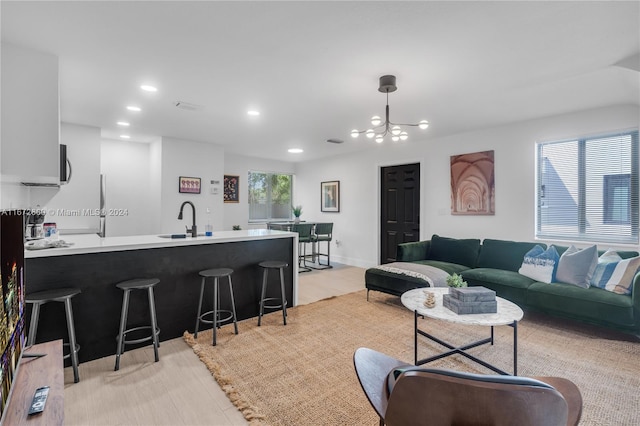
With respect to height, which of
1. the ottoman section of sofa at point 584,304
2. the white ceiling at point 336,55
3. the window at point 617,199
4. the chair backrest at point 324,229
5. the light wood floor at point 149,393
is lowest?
the light wood floor at point 149,393

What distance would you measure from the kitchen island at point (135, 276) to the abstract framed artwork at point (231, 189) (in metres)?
3.62

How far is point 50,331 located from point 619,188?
18.8ft

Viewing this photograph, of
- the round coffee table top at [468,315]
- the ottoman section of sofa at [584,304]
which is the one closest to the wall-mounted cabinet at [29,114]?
the round coffee table top at [468,315]

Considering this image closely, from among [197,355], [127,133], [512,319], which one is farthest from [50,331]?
[127,133]

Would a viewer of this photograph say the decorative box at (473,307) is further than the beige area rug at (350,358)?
Yes

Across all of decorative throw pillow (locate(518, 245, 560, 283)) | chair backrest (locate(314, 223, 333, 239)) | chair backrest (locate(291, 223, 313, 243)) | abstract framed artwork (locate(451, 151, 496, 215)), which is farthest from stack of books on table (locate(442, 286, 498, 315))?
chair backrest (locate(314, 223, 333, 239))

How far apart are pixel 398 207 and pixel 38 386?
5467 millimetres

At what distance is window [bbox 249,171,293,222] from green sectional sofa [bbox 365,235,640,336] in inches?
164

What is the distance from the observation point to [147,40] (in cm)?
223

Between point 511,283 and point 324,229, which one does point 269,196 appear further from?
point 511,283

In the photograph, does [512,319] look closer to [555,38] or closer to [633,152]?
[555,38]

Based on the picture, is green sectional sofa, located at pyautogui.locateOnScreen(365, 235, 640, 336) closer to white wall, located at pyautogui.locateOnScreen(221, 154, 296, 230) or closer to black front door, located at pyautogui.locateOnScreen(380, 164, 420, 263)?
black front door, located at pyautogui.locateOnScreen(380, 164, 420, 263)

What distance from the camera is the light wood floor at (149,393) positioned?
1835 mm

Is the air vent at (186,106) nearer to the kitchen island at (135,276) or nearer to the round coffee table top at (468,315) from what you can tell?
the kitchen island at (135,276)
